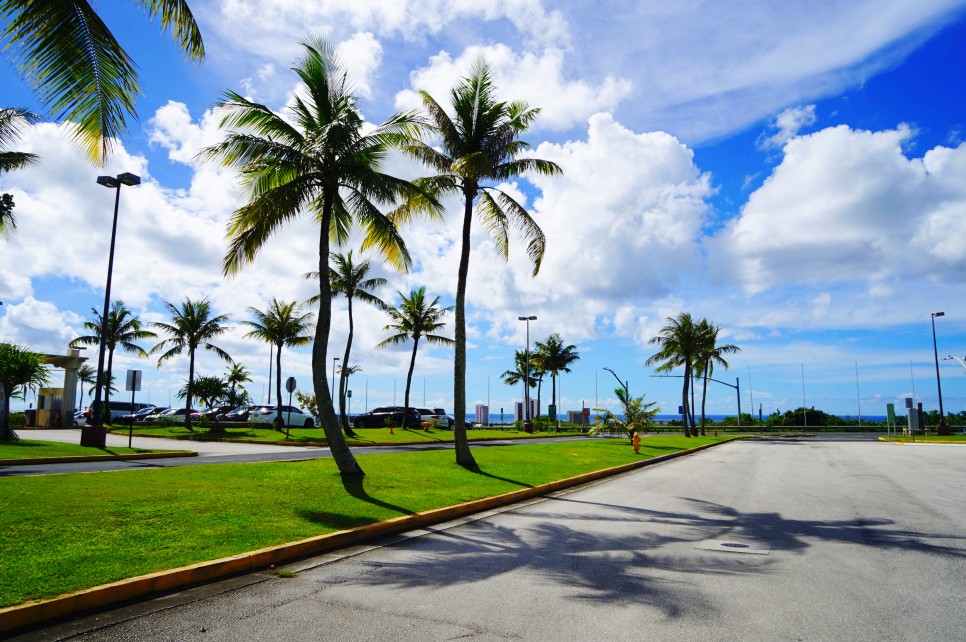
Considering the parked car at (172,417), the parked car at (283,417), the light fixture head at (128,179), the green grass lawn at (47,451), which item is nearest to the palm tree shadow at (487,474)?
the green grass lawn at (47,451)

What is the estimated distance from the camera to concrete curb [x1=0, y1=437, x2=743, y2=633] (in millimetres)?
4777

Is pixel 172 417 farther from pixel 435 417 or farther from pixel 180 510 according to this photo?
pixel 180 510

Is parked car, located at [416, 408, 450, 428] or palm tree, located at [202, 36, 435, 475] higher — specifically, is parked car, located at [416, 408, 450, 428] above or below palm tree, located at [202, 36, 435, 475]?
below

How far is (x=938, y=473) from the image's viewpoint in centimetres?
1697

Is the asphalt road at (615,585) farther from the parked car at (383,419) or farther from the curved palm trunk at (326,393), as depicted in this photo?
the parked car at (383,419)

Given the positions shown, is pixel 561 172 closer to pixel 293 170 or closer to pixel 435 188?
pixel 435 188

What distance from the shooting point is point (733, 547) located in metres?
7.52

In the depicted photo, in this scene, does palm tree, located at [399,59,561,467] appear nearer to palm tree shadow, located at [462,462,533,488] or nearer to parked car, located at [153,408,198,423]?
palm tree shadow, located at [462,462,533,488]

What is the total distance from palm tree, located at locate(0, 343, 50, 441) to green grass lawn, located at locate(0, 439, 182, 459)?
2.62 m

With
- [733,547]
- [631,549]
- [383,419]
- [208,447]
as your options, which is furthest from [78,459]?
[383,419]

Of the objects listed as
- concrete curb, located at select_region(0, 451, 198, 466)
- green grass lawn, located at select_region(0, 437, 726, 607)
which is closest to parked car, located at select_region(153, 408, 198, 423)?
concrete curb, located at select_region(0, 451, 198, 466)

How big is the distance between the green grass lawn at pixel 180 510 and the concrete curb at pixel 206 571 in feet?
0.61

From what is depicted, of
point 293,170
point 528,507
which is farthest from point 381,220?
point 528,507

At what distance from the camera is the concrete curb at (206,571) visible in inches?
188
